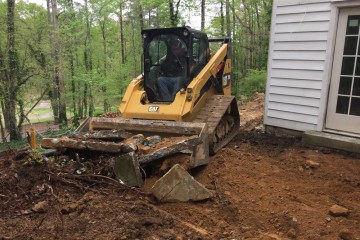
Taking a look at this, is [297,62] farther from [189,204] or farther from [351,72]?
[189,204]

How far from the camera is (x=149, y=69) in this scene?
6164 millimetres

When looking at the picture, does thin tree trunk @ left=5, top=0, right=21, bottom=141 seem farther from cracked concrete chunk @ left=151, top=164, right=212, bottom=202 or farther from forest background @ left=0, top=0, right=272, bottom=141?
cracked concrete chunk @ left=151, top=164, right=212, bottom=202

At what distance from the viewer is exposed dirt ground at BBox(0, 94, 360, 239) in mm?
3070

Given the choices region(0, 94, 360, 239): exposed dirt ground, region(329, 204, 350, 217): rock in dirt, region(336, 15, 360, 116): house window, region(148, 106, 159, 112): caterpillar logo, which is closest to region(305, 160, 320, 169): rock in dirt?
region(0, 94, 360, 239): exposed dirt ground

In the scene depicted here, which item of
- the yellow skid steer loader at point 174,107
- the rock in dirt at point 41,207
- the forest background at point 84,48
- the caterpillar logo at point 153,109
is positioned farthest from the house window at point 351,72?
the forest background at point 84,48

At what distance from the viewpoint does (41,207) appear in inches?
130

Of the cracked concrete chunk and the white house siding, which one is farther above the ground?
the white house siding

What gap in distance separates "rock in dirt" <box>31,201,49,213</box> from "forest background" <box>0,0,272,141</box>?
1121 cm

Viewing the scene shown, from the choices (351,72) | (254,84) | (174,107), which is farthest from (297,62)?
(254,84)

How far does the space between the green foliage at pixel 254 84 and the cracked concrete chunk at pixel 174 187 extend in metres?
13.6

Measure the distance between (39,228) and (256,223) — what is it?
2.09 m

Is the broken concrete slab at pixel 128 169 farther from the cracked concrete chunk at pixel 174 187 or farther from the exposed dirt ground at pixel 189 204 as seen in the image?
the cracked concrete chunk at pixel 174 187

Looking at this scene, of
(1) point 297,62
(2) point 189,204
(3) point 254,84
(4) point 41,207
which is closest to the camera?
(4) point 41,207

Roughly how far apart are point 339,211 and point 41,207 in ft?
10.1
